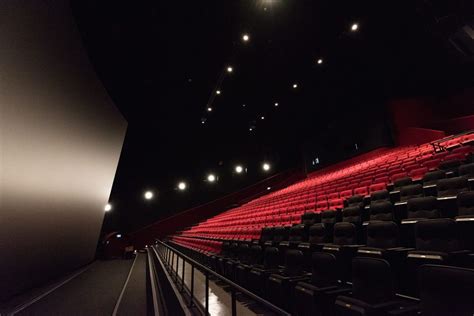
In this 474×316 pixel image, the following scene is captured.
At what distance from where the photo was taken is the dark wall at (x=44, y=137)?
2.40 meters

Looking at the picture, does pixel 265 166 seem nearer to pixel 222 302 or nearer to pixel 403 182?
pixel 403 182

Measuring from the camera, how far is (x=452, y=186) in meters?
2.19

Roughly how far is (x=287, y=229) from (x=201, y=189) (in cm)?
792

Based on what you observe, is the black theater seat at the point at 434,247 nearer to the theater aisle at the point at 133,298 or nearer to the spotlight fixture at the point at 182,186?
the theater aisle at the point at 133,298

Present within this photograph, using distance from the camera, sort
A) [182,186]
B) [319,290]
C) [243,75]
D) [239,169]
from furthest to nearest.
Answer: [239,169], [182,186], [243,75], [319,290]

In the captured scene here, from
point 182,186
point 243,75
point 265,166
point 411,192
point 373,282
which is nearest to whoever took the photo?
point 373,282

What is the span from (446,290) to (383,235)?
0.88 m

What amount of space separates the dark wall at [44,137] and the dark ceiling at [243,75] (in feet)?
1.63

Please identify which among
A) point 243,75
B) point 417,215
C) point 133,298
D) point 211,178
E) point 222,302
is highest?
point 243,75

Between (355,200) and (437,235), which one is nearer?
(437,235)

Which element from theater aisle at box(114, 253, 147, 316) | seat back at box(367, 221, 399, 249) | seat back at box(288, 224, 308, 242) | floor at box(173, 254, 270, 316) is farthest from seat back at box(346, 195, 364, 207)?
theater aisle at box(114, 253, 147, 316)

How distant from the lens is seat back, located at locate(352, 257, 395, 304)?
124 cm

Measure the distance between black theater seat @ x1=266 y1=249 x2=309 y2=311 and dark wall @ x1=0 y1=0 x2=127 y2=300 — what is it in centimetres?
298

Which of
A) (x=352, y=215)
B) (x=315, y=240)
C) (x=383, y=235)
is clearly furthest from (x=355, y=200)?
(x=383, y=235)
